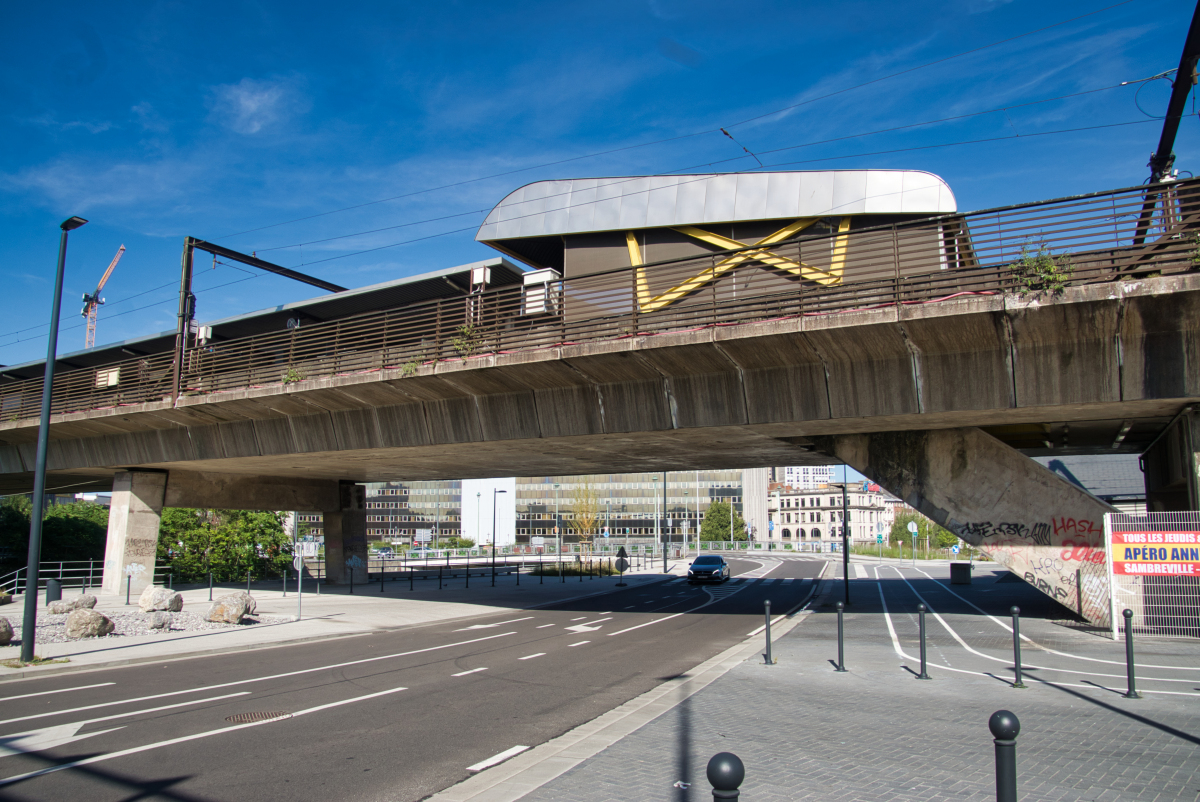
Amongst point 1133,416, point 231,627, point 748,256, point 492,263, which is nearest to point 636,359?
point 748,256

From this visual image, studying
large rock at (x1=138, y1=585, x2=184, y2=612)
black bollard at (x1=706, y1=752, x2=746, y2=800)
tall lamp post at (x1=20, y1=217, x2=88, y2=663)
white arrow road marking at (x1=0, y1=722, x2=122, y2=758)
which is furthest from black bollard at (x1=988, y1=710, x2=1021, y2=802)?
large rock at (x1=138, y1=585, x2=184, y2=612)

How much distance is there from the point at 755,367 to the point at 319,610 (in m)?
16.8

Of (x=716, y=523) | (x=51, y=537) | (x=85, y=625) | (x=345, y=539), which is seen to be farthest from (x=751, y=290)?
(x=716, y=523)

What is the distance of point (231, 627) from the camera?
1912cm

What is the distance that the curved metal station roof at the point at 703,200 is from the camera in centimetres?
1970

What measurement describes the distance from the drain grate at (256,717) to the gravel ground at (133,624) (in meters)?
10.2

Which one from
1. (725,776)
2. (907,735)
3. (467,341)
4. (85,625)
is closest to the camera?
(725,776)

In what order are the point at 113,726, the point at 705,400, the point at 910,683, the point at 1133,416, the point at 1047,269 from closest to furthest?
the point at 113,726 → the point at 910,683 → the point at 1047,269 → the point at 1133,416 → the point at 705,400

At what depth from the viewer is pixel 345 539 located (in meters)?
35.8

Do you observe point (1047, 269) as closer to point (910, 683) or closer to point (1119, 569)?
point (1119, 569)

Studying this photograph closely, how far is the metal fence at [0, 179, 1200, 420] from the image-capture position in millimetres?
12695

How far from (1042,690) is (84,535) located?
162 feet

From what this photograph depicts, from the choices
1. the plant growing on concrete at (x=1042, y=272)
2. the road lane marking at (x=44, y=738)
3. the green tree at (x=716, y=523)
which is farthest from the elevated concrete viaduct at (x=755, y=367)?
the green tree at (x=716, y=523)

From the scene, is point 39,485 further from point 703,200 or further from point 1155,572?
point 1155,572
